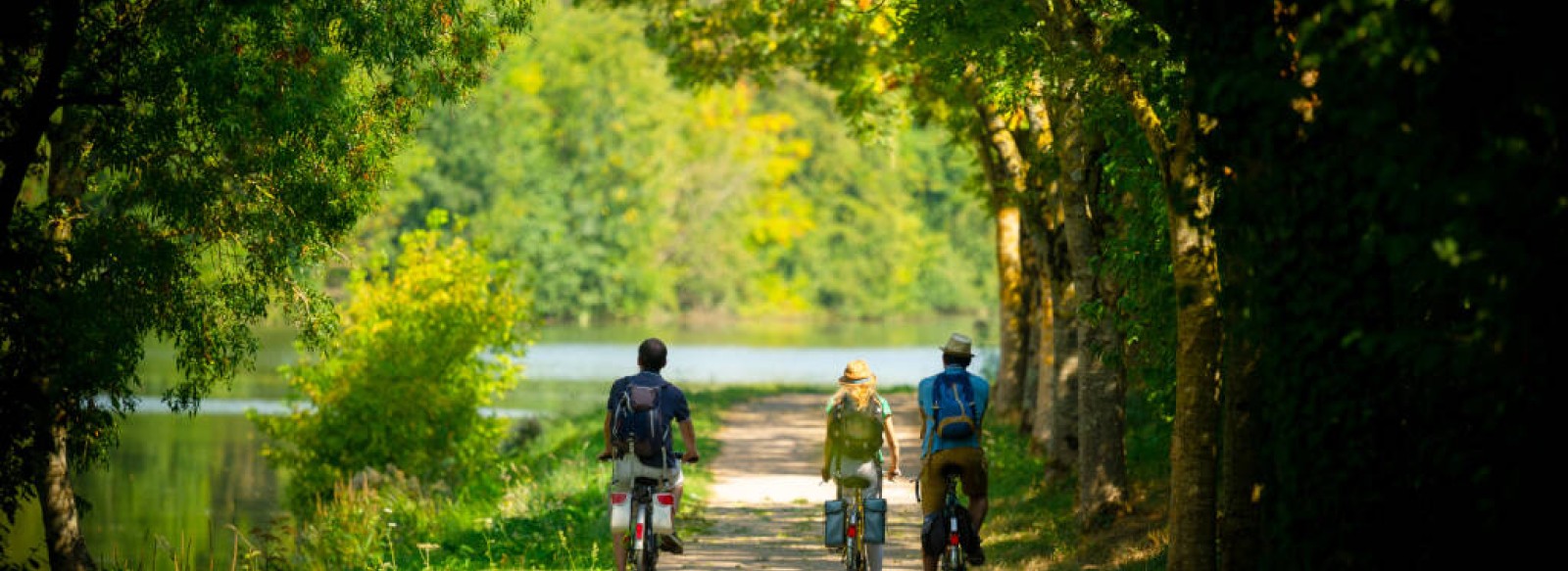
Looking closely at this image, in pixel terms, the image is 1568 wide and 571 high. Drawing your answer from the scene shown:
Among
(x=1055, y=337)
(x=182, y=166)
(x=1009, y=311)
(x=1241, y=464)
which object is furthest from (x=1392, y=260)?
(x=1009, y=311)

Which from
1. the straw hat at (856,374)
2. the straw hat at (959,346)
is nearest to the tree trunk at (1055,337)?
the straw hat at (856,374)

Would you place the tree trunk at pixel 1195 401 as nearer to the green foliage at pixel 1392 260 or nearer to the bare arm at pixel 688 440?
the green foliage at pixel 1392 260

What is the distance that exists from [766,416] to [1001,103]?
1706cm

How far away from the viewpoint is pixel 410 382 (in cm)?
2430

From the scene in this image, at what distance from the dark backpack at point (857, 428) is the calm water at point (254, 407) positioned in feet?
23.7

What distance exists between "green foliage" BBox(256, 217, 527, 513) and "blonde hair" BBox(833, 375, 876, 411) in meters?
12.7

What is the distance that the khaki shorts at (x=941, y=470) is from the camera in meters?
11.0

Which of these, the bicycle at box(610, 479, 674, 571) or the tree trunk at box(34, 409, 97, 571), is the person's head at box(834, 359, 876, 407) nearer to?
the bicycle at box(610, 479, 674, 571)

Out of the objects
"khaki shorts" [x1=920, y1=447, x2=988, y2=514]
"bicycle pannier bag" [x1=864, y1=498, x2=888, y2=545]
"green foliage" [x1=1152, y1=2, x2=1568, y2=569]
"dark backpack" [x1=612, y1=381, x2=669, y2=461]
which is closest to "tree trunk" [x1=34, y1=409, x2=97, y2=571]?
"dark backpack" [x1=612, y1=381, x2=669, y2=461]

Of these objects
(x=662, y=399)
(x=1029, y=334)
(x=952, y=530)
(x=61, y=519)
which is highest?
(x=1029, y=334)

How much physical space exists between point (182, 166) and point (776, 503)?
7.13 meters

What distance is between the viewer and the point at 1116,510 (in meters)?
14.8

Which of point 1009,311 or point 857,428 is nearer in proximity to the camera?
point 857,428

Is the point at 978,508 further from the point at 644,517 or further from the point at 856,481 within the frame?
the point at 644,517
